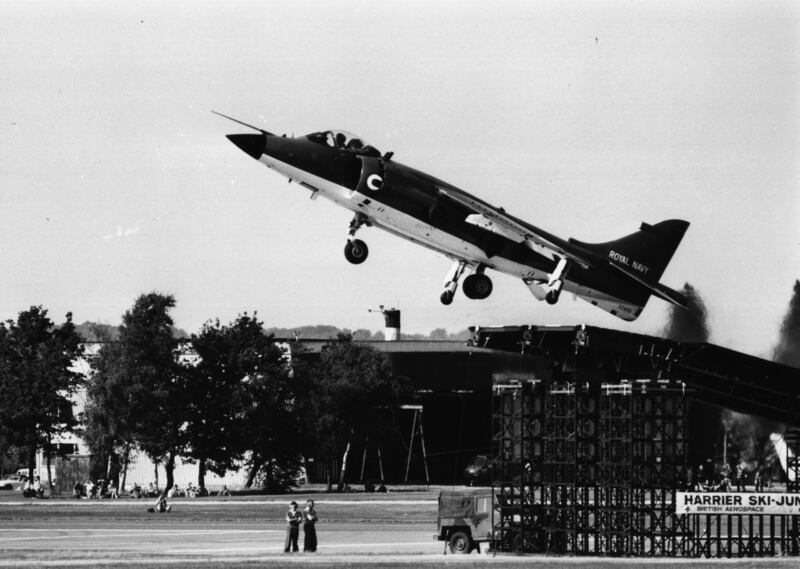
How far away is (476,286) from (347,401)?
134 ft

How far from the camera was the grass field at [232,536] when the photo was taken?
39969 mm

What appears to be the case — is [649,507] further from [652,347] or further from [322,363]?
[322,363]

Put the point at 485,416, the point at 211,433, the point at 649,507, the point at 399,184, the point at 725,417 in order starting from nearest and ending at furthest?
the point at 649,507, the point at 399,184, the point at 725,417, the point at 211,433, the point at 485,416

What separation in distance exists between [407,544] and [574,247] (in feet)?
40.4

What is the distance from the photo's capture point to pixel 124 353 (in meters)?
90.9

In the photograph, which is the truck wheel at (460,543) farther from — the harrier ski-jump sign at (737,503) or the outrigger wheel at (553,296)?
the outrigger wheel at (553,296)

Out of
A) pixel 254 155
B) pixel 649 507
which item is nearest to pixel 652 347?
pixel 649 507

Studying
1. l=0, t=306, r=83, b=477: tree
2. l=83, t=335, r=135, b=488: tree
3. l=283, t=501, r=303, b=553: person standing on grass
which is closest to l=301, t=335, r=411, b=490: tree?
l=83, t=335, r=135, b=488: tree

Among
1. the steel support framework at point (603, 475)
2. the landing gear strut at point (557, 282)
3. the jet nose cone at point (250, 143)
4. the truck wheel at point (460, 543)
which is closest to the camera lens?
the steel support framework at point (603, 475)

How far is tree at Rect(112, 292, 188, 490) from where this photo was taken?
292 feet

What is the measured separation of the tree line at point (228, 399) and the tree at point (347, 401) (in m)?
0.06

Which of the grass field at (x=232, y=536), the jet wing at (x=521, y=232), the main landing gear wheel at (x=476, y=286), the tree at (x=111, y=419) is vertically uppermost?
the jet wing at (x=521, y=232)

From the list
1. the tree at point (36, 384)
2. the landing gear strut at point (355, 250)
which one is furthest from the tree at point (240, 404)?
the landing gear strut at point (355, 250)

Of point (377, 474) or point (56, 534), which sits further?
point (377, 474)
